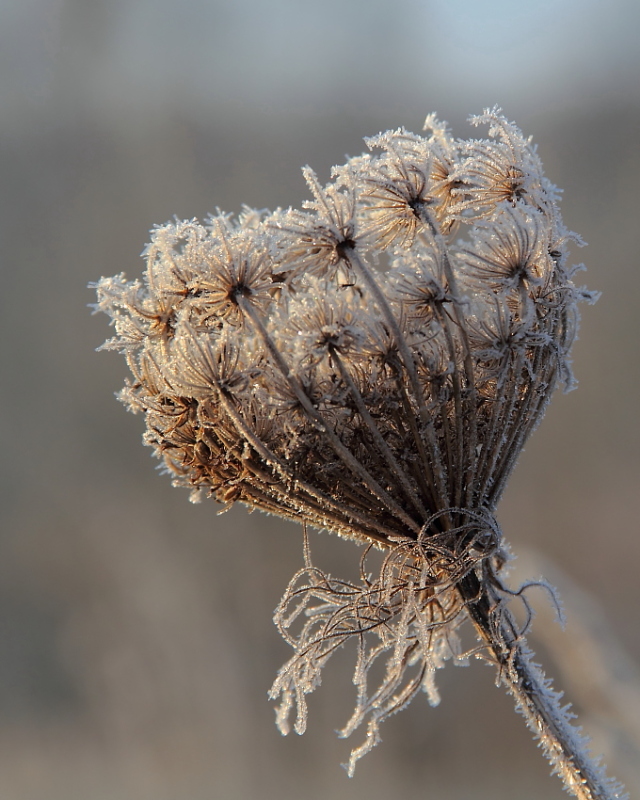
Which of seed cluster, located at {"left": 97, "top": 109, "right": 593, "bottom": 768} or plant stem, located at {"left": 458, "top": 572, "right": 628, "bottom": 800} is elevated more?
seed cluster, located at {"left": 97, "top": 109, "right": 593, "bottom": 768}

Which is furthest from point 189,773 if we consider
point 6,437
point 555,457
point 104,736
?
point 555,457

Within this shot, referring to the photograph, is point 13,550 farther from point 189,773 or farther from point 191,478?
point 191,478

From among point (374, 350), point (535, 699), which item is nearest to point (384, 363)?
point (374, 350)

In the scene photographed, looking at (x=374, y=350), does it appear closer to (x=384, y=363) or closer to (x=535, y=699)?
(x=384, y=363)

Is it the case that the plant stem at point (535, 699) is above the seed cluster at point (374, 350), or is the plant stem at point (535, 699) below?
below

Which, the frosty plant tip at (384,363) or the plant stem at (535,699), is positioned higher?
the frosty plant tip at (384,363)
